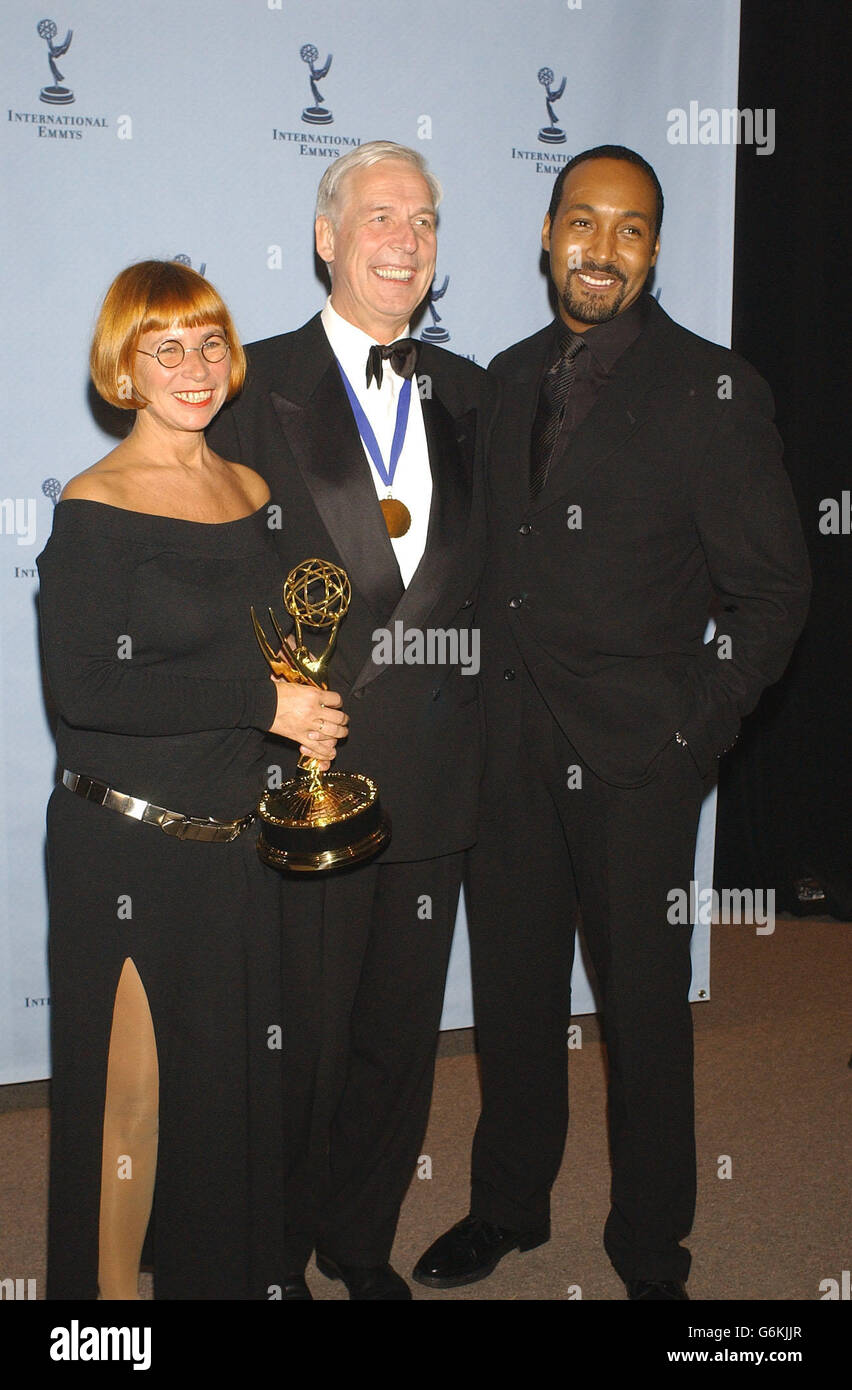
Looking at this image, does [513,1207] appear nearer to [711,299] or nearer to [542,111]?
[711,299]

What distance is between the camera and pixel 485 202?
354 centimetres

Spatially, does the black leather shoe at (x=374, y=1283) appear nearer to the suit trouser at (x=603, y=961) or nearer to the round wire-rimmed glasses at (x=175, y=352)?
the suit trouser at (x=603, y=961)

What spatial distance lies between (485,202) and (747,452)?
5.01 ft

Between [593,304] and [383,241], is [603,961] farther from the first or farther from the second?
[383,241]

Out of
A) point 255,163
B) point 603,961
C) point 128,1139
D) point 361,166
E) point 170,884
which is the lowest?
point 128,1139

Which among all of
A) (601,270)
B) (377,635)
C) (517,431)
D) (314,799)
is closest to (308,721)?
(314,799)

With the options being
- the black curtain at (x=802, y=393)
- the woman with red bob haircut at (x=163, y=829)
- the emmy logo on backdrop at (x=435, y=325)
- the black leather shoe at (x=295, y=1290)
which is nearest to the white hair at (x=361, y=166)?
the woman with red bob haircut at (x=163, y=829)

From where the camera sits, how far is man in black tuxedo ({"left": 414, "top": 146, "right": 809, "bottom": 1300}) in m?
2.45

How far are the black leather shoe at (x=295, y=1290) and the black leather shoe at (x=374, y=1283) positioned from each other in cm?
10

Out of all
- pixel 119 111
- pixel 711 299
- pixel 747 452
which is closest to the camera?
pixel 747 452

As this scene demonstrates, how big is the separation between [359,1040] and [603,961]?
526mm

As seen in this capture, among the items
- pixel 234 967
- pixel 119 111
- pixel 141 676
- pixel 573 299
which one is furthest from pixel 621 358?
pixel 119 111

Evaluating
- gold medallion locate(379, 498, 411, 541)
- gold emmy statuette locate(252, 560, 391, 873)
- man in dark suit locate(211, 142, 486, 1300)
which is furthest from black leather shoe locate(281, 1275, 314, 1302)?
gold medallion locate(379, 498, 411, 541)

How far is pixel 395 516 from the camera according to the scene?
7.82 feet
